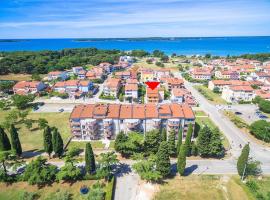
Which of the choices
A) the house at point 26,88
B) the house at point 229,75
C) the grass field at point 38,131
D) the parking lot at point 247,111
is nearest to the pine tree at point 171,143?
the grass field at point 38,131

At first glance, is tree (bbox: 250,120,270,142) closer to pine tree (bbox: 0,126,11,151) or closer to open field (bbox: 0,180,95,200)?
open field (bbox: 0,180,95,200)

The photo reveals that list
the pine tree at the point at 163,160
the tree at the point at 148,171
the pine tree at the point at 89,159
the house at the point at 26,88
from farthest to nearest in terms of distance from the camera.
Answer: the house at the point at 26,88, the pine tree at the point at 89,159, the pine tree at the point at 163,160, the tree at the point at 148,171

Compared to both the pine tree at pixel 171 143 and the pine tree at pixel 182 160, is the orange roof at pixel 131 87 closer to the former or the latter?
the pine tree at pixel 171 143

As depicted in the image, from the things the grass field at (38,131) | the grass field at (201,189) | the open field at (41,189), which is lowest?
the open field at (41,189)

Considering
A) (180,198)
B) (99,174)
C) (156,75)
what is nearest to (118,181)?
(99,174)

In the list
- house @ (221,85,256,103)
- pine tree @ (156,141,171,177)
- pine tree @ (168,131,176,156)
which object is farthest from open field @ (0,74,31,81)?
pine tree @ (156,141,171,177)

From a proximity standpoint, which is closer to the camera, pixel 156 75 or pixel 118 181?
pixel 118 181

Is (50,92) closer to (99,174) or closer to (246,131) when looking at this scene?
(99,174)
